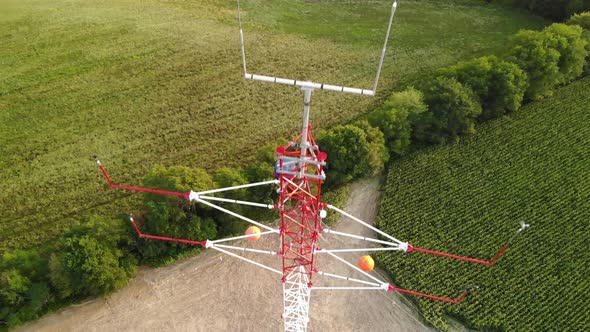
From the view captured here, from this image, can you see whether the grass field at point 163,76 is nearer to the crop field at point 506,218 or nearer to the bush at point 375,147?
the bush at point 375,147

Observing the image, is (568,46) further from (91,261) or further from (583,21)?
(91,261)

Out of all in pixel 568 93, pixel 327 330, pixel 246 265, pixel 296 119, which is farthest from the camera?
pixel 568 93

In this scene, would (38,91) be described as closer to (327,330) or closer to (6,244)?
(6,244)

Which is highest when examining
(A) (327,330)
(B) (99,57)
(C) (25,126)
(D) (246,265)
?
(B) (99,57)

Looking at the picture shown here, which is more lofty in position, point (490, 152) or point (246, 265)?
point (490, 152)

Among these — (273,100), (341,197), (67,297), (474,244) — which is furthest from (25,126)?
(474,244)

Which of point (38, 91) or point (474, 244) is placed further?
point (38, 91)

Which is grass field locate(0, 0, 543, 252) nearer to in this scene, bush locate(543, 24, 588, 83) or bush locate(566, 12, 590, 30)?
bush locate(543, 24, 588, 83)
